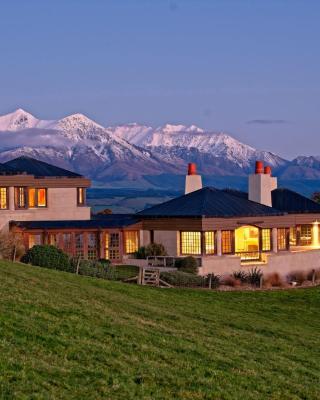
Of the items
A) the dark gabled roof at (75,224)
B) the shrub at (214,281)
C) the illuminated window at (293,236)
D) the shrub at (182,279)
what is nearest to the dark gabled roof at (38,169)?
the dark gabled roof at (75,224)

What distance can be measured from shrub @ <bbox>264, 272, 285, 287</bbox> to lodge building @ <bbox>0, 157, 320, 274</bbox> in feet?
3.16

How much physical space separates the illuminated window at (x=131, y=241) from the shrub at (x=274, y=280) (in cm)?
891

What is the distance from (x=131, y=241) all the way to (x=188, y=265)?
7.53m

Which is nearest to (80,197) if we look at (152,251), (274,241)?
(152,251)

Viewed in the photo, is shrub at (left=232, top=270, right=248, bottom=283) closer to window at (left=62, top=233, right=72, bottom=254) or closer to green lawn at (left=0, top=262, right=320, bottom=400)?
window at (left=62, top=233, right=72, bottom=254)

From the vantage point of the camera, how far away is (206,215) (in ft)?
177

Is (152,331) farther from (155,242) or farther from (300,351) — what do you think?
(155,242)

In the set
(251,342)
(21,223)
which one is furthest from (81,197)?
(251,342)

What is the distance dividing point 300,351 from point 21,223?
3198 cm

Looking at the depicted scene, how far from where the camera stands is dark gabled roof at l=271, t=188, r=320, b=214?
64125 millimetres

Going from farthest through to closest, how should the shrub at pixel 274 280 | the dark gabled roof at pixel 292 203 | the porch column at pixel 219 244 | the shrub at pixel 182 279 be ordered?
the dark gabled roof at pixel 292 203 < the porch column at pixel 219 244 < the shrub at pixel 274 280 < the shrub at pixel 182 279

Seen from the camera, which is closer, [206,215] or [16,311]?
[16,311]

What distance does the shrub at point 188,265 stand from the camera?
5038 cm

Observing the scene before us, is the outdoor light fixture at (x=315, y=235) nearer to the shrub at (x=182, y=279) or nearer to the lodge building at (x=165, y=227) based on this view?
the lodge building at (x=165, y=227)
